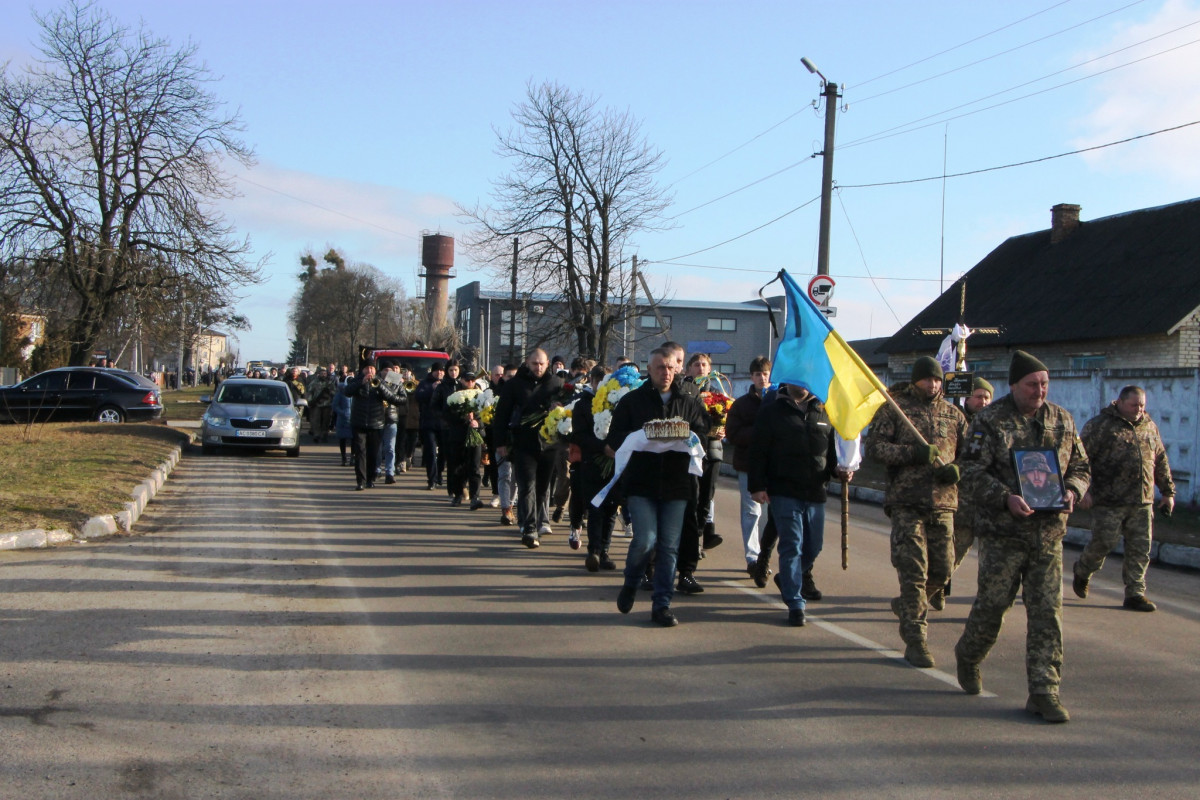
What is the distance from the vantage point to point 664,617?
7648 mm

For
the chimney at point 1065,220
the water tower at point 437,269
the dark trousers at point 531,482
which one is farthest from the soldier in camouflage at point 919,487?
the water tower at point 437,269

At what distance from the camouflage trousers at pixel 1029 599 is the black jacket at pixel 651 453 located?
232cm

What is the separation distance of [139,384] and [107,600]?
828 inches

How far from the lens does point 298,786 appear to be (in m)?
4.47

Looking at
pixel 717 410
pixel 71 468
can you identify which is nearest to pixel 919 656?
pixel 717 410

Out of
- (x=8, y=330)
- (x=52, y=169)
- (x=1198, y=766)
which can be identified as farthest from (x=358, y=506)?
(x=8, y=330)

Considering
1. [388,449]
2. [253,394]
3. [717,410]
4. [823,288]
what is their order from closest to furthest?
[717,410] < [388,449] < [823,288] < [253,394]

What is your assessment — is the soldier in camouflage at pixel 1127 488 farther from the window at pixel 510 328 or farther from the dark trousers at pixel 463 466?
the window at pixel 510 328

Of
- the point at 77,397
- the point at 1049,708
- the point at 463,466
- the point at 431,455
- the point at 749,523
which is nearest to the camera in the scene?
the point at 1049,708

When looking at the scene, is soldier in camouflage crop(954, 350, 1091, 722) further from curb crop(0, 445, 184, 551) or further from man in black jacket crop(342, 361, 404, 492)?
man in black jacket crop(342, 361, 404, 492)

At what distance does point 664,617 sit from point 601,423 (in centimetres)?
261

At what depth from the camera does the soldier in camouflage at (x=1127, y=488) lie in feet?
29.6

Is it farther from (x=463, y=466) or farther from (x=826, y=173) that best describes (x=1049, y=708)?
(x=826, y=173)

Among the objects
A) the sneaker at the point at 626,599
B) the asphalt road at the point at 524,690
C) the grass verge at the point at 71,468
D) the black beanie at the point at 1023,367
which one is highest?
the black beanie at the point at 1023,367
